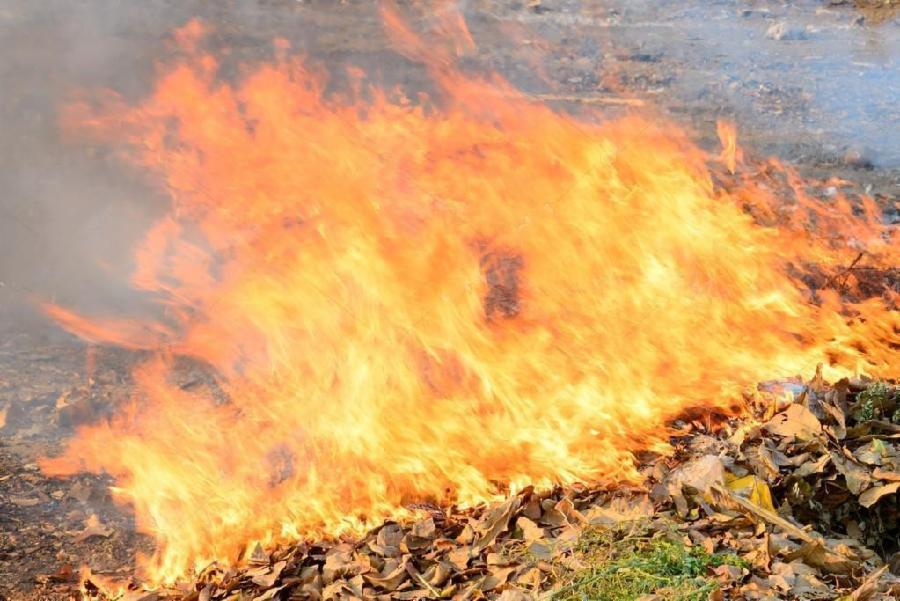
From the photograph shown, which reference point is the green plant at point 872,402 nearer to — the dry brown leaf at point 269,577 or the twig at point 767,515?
the twig at point 767,515

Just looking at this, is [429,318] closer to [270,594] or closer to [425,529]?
[425,529]

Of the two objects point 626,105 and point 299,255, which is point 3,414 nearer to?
point 299,255

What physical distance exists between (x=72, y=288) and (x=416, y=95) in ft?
13.4

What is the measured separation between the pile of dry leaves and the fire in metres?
Answer: 0.30

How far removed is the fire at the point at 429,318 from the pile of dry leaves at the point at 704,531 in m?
0.30

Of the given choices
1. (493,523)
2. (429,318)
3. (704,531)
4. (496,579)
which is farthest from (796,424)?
(429,318)

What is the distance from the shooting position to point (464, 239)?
6371 mm

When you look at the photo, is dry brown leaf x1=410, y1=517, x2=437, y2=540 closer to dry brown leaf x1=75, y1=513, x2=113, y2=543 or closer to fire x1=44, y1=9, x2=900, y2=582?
fire x1=44, y1=9, x2=900, y2=582

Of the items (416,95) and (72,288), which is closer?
(72,288)

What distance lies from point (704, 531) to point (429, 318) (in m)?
1.98

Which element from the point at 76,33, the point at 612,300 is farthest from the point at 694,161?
the point at 76,33

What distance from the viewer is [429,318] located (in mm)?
5191

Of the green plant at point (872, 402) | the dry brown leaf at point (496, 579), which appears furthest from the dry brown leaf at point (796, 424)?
the dry brown leaf at point (496, 579)

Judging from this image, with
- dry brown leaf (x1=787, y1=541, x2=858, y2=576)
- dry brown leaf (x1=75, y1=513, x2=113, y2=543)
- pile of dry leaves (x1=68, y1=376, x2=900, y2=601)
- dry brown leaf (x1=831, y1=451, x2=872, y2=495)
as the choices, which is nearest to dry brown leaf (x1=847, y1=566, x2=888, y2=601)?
pile of dry leaves (x1=68, y1=376, x2=900, y2=601)
